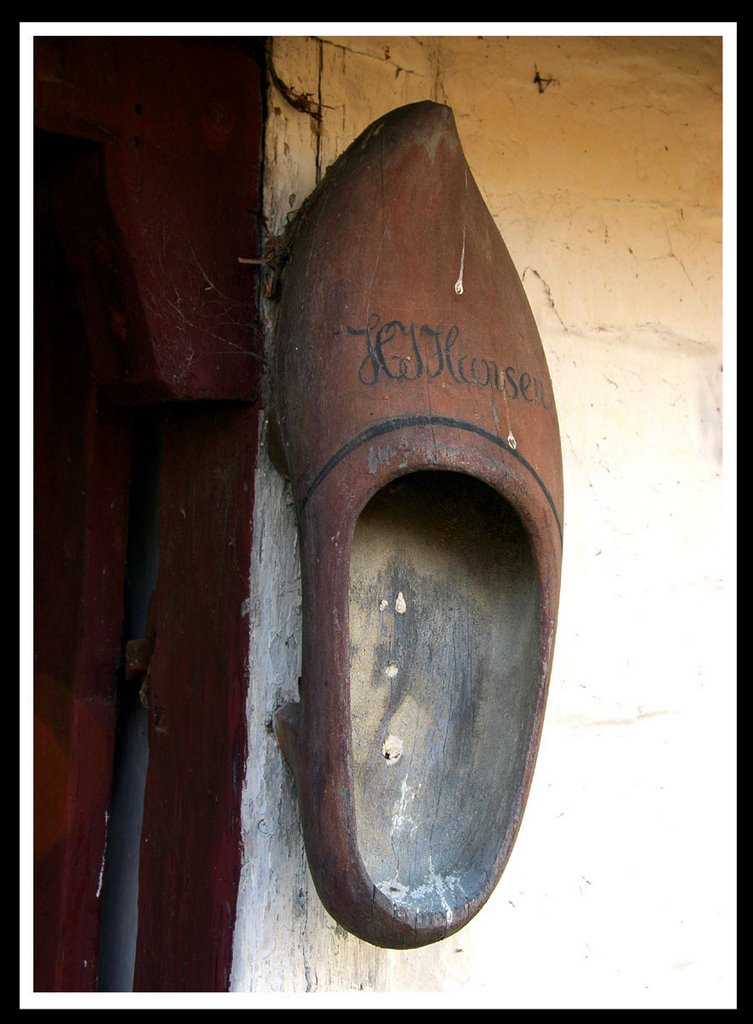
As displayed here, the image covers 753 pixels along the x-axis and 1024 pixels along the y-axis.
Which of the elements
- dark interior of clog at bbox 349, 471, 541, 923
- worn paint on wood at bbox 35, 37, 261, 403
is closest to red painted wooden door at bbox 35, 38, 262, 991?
worn paint on wood at bbox 35, 37, 261, 403

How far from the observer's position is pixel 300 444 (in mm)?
941

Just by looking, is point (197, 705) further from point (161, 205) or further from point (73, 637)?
point (161, 205)

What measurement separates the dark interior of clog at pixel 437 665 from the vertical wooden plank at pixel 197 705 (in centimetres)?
12

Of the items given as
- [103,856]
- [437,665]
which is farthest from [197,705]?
[103,856]

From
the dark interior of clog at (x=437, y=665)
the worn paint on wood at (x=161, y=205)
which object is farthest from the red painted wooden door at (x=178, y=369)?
the dark interior of clog at (x=437, y=665)

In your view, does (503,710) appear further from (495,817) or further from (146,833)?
(146,833)

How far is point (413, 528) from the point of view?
1.05 metres

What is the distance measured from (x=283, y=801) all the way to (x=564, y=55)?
3.02ft

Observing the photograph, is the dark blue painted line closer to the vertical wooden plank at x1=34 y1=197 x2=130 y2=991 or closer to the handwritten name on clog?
the handwritten name on clog

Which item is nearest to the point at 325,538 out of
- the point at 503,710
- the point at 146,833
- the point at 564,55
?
the point at 503,710

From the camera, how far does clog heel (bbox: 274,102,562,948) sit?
903mm

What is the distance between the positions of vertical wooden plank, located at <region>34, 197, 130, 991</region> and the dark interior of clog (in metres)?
0.40

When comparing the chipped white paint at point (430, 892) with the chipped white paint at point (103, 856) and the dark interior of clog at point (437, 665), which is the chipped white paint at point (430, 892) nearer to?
the dark interior of clog at point (437, 665)

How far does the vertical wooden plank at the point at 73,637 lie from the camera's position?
4.14 ft
